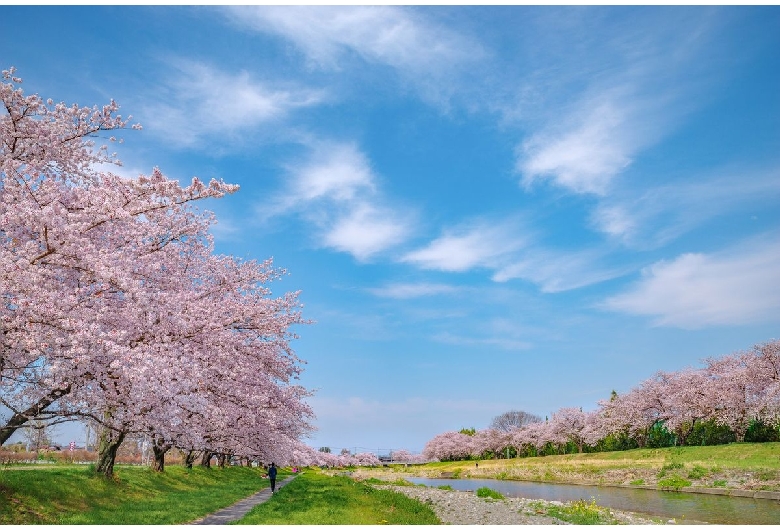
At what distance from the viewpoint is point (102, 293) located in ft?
46.5

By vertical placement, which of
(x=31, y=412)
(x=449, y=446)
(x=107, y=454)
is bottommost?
(x=449, y=446)

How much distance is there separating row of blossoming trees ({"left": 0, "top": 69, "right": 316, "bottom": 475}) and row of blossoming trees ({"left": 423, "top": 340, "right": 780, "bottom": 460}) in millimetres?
48215

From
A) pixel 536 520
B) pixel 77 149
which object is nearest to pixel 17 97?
pixel 77 149

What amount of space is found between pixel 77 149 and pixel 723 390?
214ft

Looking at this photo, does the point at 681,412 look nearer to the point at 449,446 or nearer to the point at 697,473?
the point at 697,473

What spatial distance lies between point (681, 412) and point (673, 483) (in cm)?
3375

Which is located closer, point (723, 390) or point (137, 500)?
point (137, 500)

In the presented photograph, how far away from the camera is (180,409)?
14.9 metres

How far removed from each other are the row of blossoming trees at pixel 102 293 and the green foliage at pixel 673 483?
31249 mm

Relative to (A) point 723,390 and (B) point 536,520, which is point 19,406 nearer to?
(B) point 536,520

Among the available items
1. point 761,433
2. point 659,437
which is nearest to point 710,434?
point 761,433

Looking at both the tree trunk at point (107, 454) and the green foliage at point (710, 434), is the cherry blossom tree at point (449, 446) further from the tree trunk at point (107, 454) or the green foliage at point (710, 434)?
the tree trunk at point (107, 454)

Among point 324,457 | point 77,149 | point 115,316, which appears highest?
point 77,149

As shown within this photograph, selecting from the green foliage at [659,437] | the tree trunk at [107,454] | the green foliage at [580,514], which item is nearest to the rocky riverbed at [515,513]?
the green foliage at [580,514]
